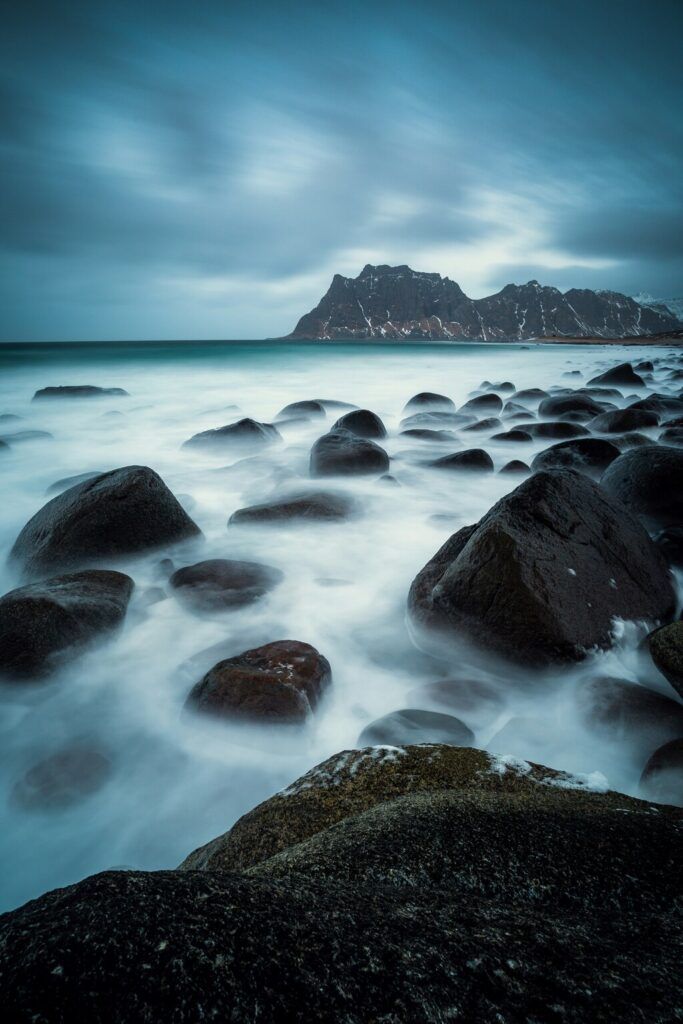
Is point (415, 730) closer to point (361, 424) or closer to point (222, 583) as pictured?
point (222, 583)

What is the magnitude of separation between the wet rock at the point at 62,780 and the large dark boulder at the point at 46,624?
617 millimetres

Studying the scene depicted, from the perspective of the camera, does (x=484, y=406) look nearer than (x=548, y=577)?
No

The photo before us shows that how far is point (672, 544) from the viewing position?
4324 mm

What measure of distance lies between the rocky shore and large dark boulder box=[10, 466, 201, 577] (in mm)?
19

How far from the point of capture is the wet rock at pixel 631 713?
8.27 ft

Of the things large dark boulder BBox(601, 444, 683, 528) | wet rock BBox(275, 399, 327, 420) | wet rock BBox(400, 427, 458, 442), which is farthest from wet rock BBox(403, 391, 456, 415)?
large dark boulder BBox(601, 444, 683, 528)

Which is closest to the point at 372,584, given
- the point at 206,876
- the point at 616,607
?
the point at 616,607

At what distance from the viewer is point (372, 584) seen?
179 inches

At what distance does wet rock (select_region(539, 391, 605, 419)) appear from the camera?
1166cm

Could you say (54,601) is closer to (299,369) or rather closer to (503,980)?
(503,980)

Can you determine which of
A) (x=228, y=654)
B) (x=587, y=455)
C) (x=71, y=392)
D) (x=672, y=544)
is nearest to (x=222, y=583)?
(x=228, y=654)

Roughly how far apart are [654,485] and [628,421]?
541 centimetres

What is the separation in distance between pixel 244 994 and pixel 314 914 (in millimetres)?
231

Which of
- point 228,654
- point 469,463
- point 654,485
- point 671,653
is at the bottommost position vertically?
point 228,654
